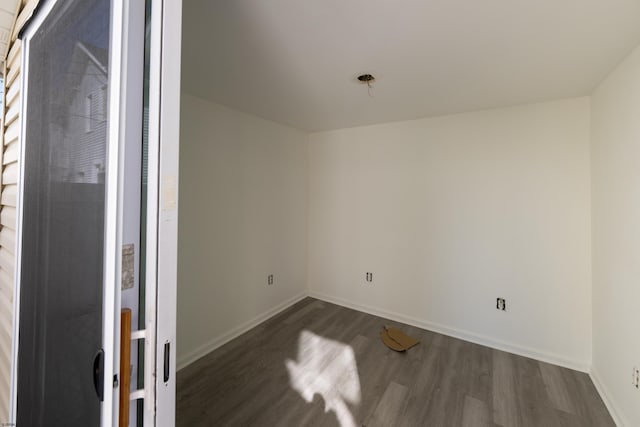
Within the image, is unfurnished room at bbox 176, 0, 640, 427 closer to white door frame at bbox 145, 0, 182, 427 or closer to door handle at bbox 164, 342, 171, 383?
white door frame at bbox 145, 0, 182, 427

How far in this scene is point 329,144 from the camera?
3.76m

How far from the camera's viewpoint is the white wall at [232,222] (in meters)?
2.36

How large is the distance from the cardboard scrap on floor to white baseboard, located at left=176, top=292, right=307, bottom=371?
4.23ft

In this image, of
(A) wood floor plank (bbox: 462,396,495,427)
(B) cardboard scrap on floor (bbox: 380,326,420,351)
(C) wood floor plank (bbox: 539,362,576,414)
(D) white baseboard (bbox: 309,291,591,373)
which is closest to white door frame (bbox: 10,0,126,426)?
(A) wood floor plank (bbox: 462,396,495,427)

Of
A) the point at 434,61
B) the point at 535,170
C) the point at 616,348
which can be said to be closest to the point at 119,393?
the point at 434,61

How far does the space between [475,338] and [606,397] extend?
957 mm

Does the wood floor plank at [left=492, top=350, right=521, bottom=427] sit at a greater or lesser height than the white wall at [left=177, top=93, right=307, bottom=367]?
lesser

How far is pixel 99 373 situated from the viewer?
62cm

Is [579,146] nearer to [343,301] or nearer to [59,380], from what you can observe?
[343,301]

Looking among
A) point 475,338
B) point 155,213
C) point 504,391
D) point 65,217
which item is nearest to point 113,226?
point 155,213

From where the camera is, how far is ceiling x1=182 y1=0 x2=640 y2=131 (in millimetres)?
1287

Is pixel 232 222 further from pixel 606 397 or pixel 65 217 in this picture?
pixel 606 397

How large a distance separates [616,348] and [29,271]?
3.40 m

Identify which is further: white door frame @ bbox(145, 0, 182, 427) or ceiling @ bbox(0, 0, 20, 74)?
ceiling @ bbox(0, 0, 20, 74)
